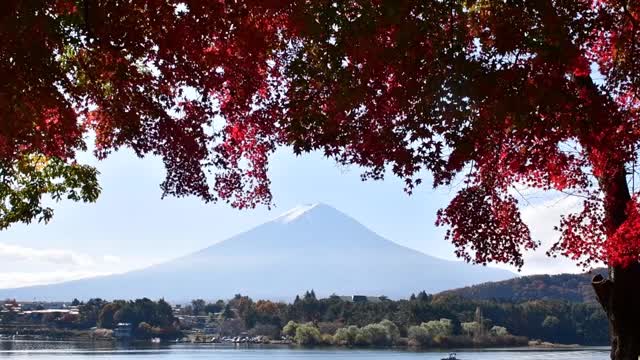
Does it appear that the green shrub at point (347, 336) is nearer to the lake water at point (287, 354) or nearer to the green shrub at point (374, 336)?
the green shrub at point (374, 336)

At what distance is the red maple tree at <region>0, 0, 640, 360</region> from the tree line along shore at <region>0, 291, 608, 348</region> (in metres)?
94.5

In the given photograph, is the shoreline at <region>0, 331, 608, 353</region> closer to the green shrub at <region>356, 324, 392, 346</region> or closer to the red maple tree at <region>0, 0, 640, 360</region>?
the green shrub at <region>356, 324, 392, 346</region>

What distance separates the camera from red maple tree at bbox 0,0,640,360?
752cm

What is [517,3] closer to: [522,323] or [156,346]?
[522,323]

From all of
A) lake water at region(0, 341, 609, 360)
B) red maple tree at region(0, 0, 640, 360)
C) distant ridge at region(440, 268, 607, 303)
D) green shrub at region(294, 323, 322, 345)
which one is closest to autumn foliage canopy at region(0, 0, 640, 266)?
red maple tree at region(0, 0, 640, 360)

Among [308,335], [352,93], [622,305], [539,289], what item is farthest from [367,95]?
[539,289]

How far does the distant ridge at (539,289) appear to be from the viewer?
128500 mm

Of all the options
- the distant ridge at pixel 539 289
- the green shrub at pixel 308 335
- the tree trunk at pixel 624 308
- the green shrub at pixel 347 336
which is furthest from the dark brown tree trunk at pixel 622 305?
the distant ridge at pixel 539 289

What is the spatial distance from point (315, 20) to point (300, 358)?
8341 cm

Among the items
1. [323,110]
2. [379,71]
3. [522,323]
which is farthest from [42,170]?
[522,323]

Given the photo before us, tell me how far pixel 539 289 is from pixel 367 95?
132917mm

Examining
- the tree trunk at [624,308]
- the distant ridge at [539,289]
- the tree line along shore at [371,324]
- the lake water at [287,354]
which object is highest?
the distant ridge at [539,289]

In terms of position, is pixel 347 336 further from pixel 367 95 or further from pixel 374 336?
pixel 367 95

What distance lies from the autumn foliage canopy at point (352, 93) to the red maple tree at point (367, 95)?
0.9 inches
